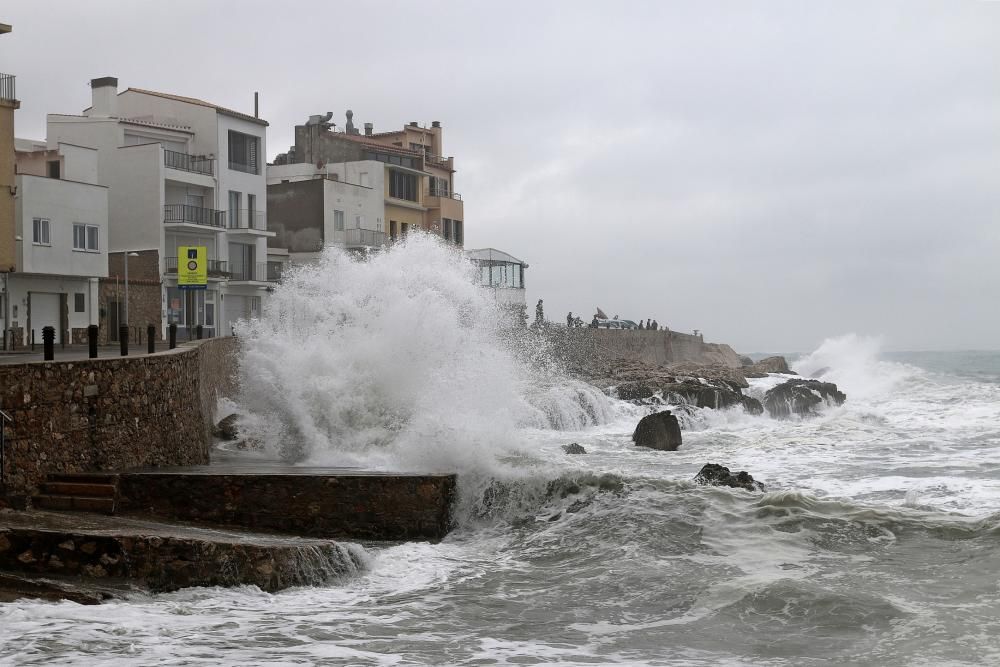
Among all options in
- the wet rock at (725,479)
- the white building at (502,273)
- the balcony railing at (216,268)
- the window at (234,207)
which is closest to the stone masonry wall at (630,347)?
the white building at (502,273)

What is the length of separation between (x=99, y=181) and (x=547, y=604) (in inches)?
1378

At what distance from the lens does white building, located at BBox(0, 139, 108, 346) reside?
32.6m

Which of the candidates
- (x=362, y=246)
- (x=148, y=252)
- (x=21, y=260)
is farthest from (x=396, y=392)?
(x=362, y=246)

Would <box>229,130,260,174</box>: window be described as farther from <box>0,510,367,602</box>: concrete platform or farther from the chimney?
<box>0,510,367,602</box>: concrete platform

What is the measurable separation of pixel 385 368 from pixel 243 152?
28866 millimetres

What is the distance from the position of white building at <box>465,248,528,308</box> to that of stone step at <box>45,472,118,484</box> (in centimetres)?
3978

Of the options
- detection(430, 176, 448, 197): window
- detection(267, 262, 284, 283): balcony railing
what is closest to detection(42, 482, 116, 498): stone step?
detection(267, 262, 284, 283): balcony railing

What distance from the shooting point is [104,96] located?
42.4 metres

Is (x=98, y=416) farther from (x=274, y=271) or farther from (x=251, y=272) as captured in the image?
(x=274, y=271)

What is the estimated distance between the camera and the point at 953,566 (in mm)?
10445

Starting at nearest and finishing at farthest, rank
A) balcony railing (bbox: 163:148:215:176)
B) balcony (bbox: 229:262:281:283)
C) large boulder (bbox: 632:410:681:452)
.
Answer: large boulder (bbox: 632:410:681:452), balcony railing (bbox: 163:148:215:176), balcony (bbox: 229:262:281:283)

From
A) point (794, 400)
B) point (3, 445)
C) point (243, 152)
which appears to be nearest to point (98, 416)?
point (3, 445)

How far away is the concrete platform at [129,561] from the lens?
351 inches

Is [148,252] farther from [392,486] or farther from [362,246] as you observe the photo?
[392,486]
